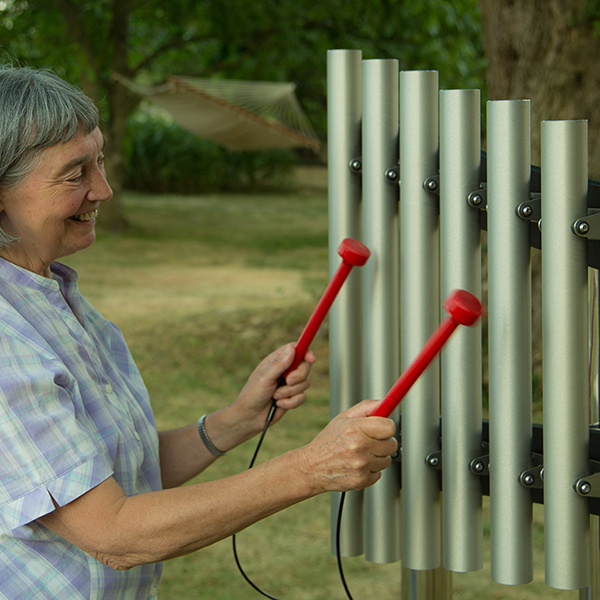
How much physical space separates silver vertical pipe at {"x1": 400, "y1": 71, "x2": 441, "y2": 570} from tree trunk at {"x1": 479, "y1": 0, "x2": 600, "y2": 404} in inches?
94.5

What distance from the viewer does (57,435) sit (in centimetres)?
112

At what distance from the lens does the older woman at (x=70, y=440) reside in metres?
1.11

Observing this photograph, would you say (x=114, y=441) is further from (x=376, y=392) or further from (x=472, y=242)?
(x=472, y=242)

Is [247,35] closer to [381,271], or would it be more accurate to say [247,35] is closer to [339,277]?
[381,271]

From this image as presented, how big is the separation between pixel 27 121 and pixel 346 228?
60cm

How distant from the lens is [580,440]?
1238 mm

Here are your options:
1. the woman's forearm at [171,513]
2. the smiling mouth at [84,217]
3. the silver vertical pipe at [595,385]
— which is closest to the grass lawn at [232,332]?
the silver vertical pipe at [595,385]

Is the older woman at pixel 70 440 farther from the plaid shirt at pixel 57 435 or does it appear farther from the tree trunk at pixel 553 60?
the tree trunk at pixel 553 60

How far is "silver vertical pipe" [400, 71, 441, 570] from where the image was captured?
1.35m

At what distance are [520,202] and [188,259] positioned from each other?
8020mm

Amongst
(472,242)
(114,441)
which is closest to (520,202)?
(472,242)

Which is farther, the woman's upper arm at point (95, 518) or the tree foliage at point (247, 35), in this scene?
the tree foliage at point (247, 35)

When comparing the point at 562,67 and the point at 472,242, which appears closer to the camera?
the point at 472,242

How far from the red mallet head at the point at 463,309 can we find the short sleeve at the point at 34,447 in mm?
534
